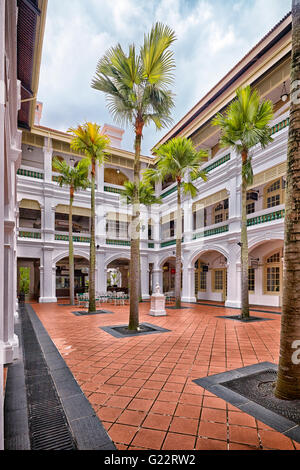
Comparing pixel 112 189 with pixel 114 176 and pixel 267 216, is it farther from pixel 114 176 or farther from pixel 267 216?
pixel 267 216

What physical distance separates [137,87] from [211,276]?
14564 millimetres

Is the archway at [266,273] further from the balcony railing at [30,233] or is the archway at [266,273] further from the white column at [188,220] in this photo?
the balcony railing at [30,233]

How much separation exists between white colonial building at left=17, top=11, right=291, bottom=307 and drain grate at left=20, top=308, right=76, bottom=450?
441 inches

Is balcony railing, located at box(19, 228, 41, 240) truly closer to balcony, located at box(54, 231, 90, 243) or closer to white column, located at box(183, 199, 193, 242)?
balcony, located at box(54, 231, 90, 243)

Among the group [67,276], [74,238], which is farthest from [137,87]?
[67,276]

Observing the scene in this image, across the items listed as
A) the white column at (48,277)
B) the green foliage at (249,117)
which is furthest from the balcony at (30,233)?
the green foliage at (249,117)

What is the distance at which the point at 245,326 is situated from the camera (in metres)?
8.78

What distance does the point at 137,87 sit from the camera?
8.20 meters

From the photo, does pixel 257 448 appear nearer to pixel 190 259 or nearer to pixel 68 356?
pixel 68 356

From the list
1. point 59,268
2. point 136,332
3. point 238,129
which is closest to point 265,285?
point 238,129

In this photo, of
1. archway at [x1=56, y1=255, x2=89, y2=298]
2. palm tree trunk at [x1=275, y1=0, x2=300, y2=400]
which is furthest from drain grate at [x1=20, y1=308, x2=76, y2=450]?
archway at [x1=56, y1=255, x2=89, y2=298]

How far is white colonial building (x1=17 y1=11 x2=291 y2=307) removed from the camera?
12.9 meters

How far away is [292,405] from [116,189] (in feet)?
65.2

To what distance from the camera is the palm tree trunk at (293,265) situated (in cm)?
348
